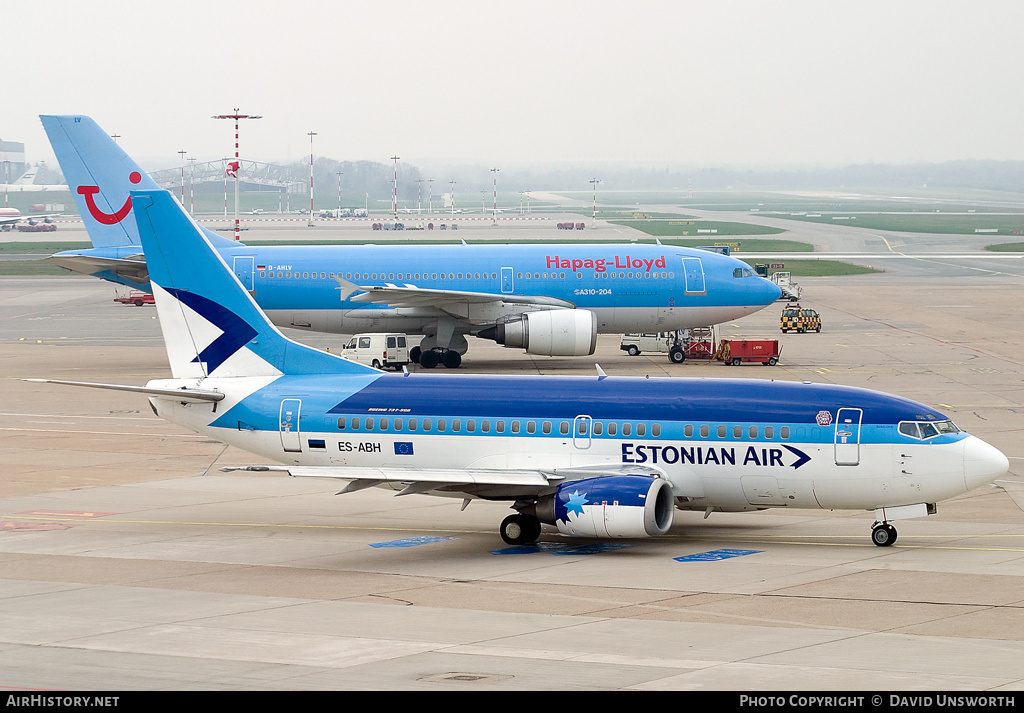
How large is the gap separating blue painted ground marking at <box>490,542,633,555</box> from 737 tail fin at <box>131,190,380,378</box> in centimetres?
624

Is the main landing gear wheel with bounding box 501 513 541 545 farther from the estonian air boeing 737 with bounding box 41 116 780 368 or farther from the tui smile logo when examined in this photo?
the tui smile logo

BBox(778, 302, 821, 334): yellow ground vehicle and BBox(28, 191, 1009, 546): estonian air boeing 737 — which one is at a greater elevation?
BBox(28, 191, 1009, 546): estonian air boeing 737

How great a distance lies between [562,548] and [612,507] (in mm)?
2152

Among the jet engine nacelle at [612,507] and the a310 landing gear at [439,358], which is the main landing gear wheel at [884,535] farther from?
the a310 landing gear at [439,358]

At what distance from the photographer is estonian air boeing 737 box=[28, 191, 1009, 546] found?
28.4m

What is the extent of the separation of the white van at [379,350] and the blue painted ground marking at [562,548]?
31.2m

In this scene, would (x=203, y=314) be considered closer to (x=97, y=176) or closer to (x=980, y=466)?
(x=980, y=466)

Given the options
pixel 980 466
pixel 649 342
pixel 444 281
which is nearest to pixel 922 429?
pixel 980 466

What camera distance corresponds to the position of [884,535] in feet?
94.9

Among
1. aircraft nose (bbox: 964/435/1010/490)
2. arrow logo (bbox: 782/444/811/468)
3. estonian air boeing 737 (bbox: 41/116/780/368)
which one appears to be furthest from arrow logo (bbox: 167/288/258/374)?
estonian air boeing 737 (bbox: 41/116/780/368)

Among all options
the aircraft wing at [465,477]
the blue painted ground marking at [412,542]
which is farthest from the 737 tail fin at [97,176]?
the aircraft wing at [465,477]

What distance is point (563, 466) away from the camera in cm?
3002
